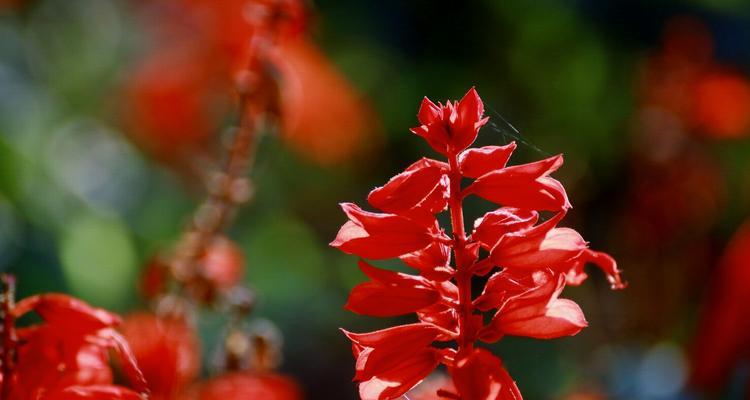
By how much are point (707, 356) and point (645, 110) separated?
0.55m

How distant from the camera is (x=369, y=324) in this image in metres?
1.65

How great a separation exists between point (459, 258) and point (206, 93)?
155 cm

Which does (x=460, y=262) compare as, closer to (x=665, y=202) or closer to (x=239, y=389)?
(x=239, y=389)

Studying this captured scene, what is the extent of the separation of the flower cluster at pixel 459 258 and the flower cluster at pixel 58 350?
110 mm

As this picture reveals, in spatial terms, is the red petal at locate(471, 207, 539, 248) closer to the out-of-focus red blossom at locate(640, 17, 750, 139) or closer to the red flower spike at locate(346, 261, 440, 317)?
the red flower spike at locate(346, 261, 440, 317)

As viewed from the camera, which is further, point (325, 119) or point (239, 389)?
point (325, 119)

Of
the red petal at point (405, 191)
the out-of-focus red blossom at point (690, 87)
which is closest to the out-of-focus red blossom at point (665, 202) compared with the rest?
the out-of-focus red blossom at point (690, 87)

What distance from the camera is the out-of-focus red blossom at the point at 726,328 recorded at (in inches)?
35.1

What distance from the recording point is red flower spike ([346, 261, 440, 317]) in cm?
38

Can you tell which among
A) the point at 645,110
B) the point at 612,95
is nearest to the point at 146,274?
the point at 645,110

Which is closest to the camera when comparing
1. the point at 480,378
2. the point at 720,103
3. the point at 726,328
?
the point at 480,378

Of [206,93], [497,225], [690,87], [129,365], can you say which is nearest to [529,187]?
[497,225]

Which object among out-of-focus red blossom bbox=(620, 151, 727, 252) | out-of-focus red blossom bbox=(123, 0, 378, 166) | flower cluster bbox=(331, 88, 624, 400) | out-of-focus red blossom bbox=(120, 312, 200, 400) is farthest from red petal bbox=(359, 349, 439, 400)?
out-of-focus red blossom bbox=(123, 0, 378, 166)

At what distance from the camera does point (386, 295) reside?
1.25 feet
